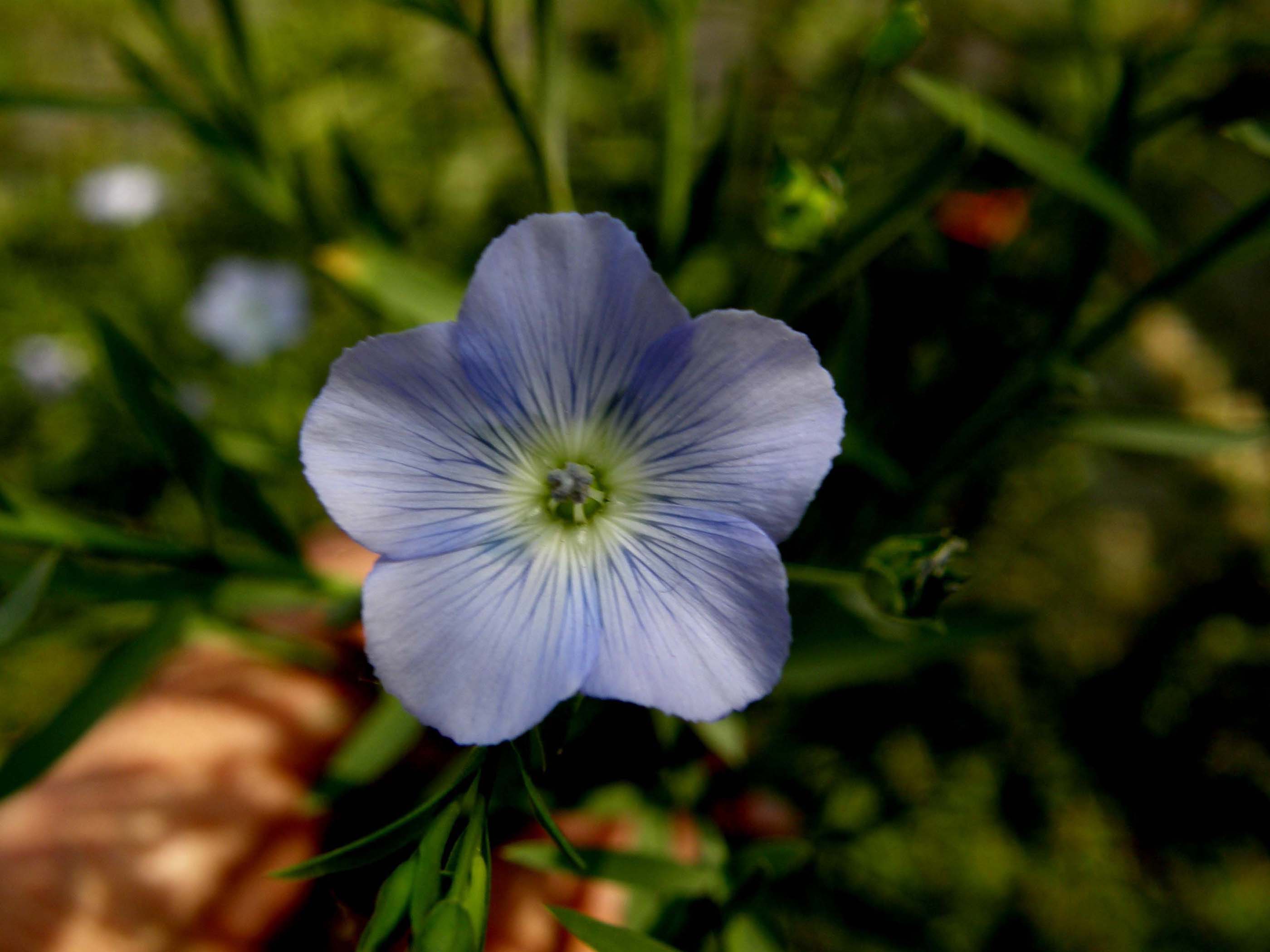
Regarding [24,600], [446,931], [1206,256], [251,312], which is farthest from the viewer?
[251,312]

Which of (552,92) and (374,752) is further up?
(552,92)

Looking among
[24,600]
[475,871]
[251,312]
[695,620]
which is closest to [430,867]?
[475,871]

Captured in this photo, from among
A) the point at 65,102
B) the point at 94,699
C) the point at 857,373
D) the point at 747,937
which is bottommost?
the point at 747,937

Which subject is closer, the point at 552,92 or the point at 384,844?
the point at 384,844

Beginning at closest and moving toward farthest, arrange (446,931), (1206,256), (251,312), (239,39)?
(446,931), (1206,256), (239,39), (251,312)

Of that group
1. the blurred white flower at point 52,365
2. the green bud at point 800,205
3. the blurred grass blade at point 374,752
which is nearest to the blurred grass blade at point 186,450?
the blurred grass blade at point 374,752

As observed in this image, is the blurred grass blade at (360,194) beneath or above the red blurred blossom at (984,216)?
above

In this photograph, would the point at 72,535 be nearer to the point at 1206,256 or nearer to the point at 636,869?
the point at 636,869

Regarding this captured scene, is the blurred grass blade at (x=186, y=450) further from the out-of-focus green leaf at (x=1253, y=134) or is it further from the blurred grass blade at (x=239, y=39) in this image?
the out-of-focus green leaf at (x=1253, y=134)
